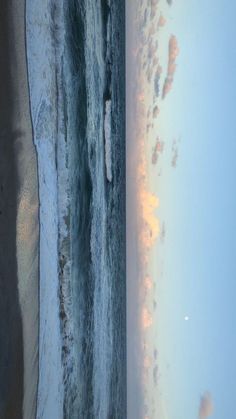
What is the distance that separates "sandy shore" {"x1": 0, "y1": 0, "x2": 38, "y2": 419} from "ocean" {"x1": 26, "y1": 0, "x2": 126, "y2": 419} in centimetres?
1

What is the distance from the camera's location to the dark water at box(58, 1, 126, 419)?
590mm

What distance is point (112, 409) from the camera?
28.0 inches

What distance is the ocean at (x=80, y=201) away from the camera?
0.56 metres

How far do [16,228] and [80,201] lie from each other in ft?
0.27

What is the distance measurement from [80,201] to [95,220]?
45 millimetres

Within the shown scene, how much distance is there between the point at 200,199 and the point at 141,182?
10 centimetres

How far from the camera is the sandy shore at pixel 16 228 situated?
21.4 inches

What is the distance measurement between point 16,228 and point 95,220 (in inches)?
4.4

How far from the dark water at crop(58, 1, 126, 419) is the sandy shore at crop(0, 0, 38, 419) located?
0.04m

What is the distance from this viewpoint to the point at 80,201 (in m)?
0.60

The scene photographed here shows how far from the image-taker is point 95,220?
0.63 meters

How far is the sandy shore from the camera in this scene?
542 millimetres

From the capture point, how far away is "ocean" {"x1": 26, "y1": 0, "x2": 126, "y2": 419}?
0.56m

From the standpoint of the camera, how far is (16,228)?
558 mm
